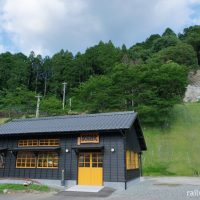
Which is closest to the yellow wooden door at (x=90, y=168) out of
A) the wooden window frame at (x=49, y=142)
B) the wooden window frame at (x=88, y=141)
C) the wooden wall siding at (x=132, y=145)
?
the wooden window frame at (x=88, y=141)

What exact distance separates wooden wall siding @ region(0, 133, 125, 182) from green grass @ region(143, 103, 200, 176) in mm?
10731

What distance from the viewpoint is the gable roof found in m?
14.6

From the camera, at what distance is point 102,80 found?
38781 mm

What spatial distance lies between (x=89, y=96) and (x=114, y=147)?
24909 mm

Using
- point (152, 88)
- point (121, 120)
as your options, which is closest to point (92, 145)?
point (121, 120)

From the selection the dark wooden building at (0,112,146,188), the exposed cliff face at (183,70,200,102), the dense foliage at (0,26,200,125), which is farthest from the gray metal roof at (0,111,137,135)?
the exposed cliff face at (183,70,200,102)

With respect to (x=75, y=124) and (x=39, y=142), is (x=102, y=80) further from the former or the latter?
(x=39, y=142)

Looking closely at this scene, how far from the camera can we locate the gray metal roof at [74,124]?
14625 mm

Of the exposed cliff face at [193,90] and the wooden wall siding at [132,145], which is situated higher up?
the exposed cliff face at [193,90]

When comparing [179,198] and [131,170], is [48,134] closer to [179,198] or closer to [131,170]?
[131,170]

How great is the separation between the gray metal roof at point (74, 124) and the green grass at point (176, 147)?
397 inches

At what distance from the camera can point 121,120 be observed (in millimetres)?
15094

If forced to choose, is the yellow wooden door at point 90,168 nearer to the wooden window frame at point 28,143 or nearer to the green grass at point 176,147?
the wooden window frame at point 28,143

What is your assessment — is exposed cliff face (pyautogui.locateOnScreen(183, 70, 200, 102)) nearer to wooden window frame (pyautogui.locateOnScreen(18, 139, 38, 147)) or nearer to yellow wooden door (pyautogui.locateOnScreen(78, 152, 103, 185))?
yellow wooden door (pyautogui.locateOnScreen(78, 152, 103, 185))
